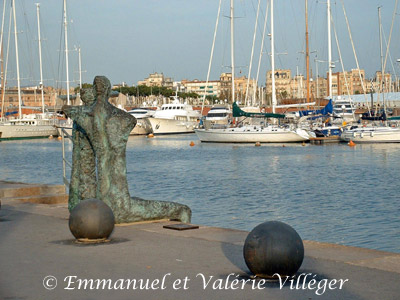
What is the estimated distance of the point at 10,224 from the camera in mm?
12672

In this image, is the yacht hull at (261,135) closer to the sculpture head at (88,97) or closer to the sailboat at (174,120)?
the sailboat at (174,120)

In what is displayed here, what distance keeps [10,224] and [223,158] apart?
3721cm

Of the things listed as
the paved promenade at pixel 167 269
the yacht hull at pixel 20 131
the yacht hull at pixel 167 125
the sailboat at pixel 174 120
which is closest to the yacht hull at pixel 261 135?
the yacht hull at pixel 20 131

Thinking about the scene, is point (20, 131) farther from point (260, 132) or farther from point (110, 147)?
point (110, 147)

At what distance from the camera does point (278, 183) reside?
32.7 metres

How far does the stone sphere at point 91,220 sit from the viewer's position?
34.5ft

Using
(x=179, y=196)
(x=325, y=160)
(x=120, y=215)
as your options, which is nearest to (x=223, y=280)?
(x=120, y=215)

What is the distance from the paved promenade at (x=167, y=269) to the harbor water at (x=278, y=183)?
681cm

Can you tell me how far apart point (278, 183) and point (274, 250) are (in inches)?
975

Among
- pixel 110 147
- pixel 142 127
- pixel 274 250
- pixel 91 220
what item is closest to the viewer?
pixel 274 250

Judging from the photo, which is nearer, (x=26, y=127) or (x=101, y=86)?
(x=101, y=86)

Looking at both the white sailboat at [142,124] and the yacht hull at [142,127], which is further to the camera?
the white sailboat at [142,124]

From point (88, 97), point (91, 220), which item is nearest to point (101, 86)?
point (88, 97)

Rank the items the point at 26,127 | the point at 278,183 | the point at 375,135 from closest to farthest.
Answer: the point at 278,183
the point at 375,135
the point at 26,127
